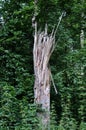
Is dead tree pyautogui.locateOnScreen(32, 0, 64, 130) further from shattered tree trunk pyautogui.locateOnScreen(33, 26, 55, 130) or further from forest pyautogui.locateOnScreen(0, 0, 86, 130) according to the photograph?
forest pyautogui.locateOnScreen(0, 0, 86, 130)

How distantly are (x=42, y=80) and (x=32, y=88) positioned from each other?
0.52 metres

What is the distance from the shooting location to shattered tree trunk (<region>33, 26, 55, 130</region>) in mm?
7398

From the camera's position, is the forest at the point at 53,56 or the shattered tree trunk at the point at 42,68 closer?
the shattered tree trunk at the point at 42,68

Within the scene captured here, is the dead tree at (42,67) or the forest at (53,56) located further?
the forest at (53,56)

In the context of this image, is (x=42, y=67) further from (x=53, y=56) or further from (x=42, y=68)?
(x=53, y=56)

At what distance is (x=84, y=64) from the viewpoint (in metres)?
8.08

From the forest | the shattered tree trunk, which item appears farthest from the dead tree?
the forest

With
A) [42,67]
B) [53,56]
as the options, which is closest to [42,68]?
[42,67]

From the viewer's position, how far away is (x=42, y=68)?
7586 mm

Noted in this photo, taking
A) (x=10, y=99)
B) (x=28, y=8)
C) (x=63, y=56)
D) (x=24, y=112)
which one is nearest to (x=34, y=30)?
(x=28, y=8)

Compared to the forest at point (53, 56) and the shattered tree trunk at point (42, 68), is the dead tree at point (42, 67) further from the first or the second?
the forest at point (53, 56)

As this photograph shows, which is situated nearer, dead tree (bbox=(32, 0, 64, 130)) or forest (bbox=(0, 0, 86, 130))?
dead tree (bbox=(32, 0, 64, 130))

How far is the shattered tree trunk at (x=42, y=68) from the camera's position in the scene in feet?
24.3

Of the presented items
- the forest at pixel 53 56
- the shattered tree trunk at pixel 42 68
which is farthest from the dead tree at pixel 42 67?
the forest at pixel 53 56
